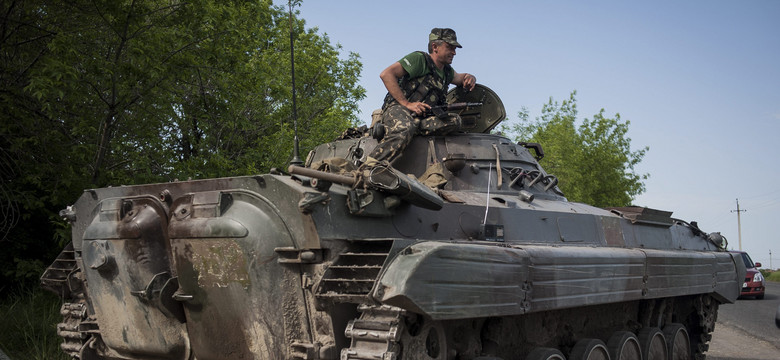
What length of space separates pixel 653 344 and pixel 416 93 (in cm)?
395

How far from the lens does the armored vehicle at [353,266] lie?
525cm

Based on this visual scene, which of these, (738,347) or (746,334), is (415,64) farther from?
(746,334)

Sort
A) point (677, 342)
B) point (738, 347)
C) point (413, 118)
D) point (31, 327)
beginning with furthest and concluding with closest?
point (738, 347)
point (31, 327)
point (677, 342)
point (413, 118)

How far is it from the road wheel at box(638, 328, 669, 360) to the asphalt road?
8.49 ft

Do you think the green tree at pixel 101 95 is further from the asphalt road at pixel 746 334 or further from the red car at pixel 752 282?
the red car at pixel 752 282

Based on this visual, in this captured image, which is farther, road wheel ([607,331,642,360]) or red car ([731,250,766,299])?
red car ([731,250,766,299])

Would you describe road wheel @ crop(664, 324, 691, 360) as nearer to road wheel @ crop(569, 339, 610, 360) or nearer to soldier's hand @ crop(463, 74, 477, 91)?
road wheel @ crop(569, 339, 610, 360)

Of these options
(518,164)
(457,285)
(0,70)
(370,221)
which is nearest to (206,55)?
(0,70)

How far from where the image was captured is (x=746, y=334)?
1441 centimetres

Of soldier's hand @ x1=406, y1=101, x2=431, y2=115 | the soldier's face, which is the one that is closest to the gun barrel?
soldier's hand @ x1=406, y1=101, x2=431, y2=115

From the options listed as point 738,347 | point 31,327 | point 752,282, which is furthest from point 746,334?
point 31,327

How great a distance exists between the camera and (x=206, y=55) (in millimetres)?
11336

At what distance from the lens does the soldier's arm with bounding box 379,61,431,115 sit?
7.57 meters

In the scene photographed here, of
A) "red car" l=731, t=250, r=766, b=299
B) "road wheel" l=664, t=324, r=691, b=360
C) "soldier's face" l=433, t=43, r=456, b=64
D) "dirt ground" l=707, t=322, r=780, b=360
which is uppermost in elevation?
"soldier's face" l=433, t=43, r=456, b=64
